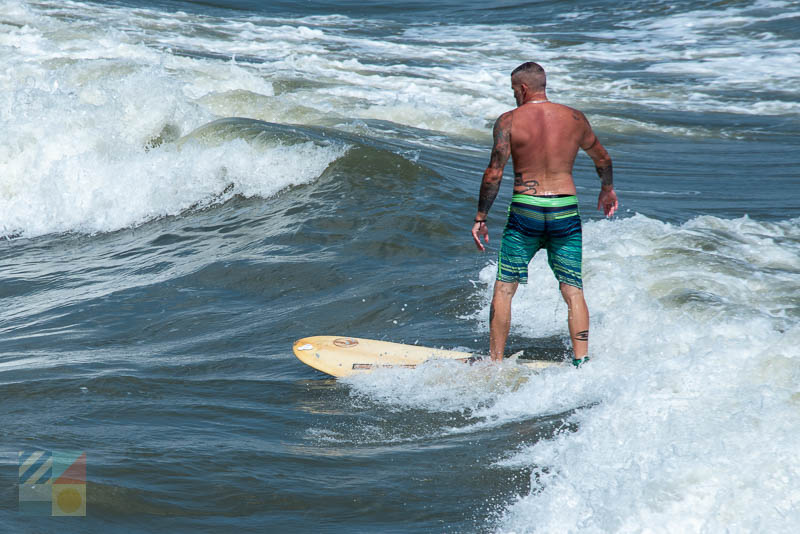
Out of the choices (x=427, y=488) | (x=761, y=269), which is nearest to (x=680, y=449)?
(x=427, y=488)

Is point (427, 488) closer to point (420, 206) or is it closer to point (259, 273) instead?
point (259, 273)

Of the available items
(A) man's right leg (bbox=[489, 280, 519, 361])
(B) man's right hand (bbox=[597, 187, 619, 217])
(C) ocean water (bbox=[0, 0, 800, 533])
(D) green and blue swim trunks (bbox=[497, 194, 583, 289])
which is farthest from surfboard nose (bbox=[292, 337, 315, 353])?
(B) man's right hand (bbox=[597, 187, 619, 217])

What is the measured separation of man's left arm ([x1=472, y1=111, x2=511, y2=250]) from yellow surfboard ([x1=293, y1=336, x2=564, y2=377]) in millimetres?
841

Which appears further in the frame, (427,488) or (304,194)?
(304,194)

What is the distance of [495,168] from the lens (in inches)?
193

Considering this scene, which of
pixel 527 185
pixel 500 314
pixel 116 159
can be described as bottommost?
pixel 500 314

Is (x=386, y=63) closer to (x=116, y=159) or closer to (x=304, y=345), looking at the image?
(x=116, y=159)

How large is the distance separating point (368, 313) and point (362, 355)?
1.01m

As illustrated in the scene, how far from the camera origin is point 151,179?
1014cm

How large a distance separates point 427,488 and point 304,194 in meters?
6.25

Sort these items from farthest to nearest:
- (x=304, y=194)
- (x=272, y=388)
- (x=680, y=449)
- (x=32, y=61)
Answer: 1. (x=32, y=61)
2. (x=304, y=194)
3. (x=272, y=388)
4. (x=680, y=449)

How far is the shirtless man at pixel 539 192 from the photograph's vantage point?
4.80 meters

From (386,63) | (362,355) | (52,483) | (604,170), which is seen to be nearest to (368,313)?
(362,355)

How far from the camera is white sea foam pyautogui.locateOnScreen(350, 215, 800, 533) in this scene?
3.23 m
